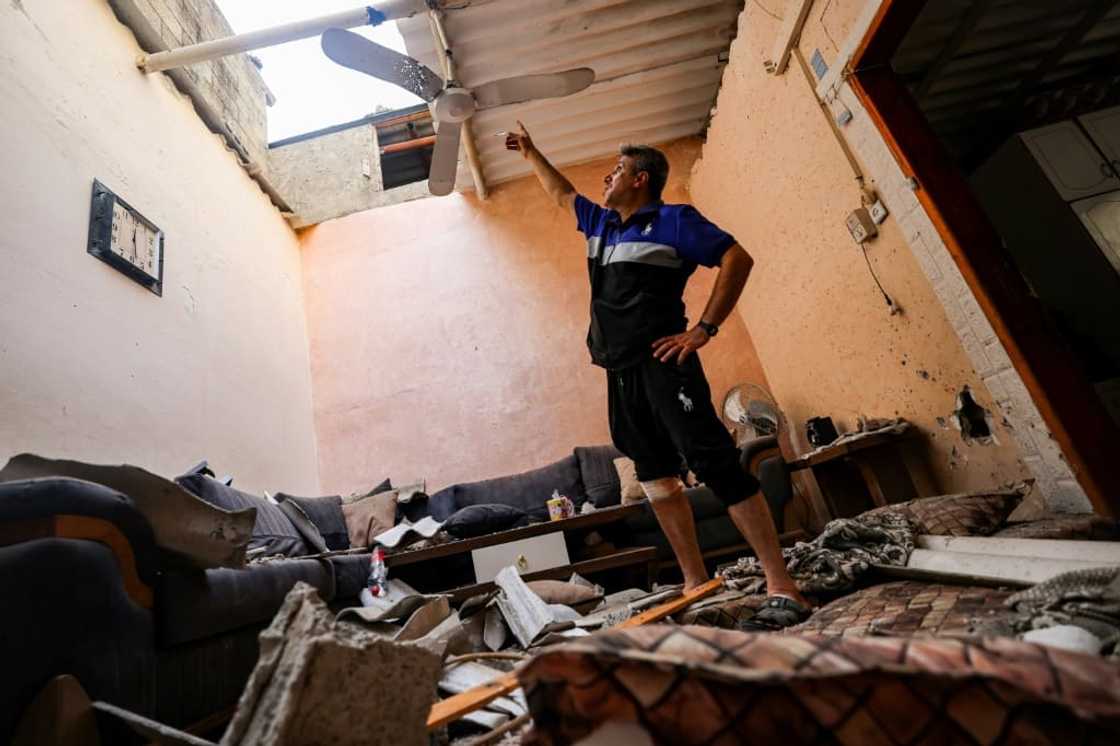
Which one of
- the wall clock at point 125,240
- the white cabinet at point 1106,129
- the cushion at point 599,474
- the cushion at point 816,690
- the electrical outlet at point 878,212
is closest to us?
the cushion at point 816,690

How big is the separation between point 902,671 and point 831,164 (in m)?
2.80

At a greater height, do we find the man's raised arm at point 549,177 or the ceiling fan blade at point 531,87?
the ceiling fan blade at point 531,87

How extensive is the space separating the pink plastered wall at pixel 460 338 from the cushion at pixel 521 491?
1.17 ft

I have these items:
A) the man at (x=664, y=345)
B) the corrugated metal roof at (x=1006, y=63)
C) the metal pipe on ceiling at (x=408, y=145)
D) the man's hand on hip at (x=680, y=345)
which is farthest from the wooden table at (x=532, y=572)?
the metal pipe on ceiling at (x=408, y=145)

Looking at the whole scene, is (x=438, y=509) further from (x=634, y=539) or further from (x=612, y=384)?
(x=612, y=384)

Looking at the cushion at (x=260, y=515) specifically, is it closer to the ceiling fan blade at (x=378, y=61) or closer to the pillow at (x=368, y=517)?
the pillow at (x=368, y=517)

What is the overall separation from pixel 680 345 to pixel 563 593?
1213 mm

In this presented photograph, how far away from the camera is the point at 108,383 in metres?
2.65

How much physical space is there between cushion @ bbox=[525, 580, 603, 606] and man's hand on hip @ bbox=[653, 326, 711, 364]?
1133 millimetres

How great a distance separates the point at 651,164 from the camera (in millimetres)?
2117

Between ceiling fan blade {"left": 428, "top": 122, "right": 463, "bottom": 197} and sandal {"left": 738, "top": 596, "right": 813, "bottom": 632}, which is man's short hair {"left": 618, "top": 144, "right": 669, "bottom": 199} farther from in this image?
sandal {"left": 738, "top": 596, "right": 813, "bottom": 632}

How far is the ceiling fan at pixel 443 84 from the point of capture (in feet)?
8.11

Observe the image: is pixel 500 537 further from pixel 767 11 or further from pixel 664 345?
pixel 767 11

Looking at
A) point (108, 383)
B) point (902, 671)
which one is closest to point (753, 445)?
point (902, 671)
